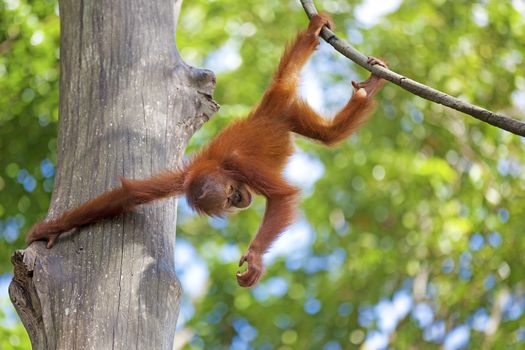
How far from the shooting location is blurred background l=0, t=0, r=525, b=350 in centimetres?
865

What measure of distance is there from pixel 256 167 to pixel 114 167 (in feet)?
3.77

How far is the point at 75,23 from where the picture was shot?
439 centimetres

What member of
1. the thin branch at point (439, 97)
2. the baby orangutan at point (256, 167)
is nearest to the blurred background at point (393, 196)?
the baby orangutan at point (256, 167)

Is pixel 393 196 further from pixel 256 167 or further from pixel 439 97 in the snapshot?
pixel 439 97

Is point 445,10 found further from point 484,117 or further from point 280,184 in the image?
point 484,117

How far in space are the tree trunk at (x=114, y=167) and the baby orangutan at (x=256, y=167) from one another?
10 cm

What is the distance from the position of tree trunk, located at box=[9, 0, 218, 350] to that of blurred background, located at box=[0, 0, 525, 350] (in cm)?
A: 378

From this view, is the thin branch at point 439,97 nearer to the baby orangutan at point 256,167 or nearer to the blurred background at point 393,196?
the baby orangutan at point 256,167

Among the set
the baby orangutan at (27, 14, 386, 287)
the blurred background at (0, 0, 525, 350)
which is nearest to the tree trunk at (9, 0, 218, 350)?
the baby orangutan at (27, 14, 386, 287)

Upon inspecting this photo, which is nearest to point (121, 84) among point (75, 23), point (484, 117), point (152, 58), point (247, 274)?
point (152, 58)

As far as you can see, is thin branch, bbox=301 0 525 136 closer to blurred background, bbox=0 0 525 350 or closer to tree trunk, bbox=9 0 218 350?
tree trunk, bbox=9 0 218 350

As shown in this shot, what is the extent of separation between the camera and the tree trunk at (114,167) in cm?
340

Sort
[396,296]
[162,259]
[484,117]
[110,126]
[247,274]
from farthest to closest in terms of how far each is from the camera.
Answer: [396,296] → [247,274] → [110,126] → [162,259] → [484,117]

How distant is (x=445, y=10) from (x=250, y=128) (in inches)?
204
